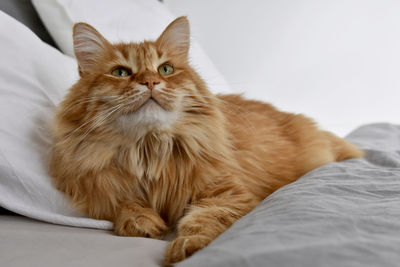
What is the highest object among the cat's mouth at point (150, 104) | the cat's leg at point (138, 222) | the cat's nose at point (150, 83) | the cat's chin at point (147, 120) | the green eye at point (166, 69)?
the green eye at point (166, 69)

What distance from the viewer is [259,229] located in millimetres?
819

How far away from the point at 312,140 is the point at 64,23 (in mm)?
1429

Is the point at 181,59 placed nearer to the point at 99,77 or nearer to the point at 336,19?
the point at 99,77

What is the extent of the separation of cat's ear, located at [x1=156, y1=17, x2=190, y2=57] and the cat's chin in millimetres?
342

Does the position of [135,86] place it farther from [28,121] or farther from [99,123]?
[28,121]

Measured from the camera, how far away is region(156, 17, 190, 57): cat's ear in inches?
59.2

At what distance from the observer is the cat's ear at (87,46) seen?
56.3 inches

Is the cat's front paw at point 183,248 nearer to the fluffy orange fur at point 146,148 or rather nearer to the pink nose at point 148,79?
the fluffy orange fur at point 146,148

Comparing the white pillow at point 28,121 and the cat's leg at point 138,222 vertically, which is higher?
the white pillow at point 28,121

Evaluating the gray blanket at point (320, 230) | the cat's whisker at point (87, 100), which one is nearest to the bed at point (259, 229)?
the gray blanket at point (320, 230)

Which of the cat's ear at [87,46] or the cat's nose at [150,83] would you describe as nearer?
the cat's nose at [150,83]

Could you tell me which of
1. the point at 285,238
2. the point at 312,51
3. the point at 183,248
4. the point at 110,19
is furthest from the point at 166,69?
the point at 312,51

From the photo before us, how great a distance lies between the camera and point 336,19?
13.5 ft

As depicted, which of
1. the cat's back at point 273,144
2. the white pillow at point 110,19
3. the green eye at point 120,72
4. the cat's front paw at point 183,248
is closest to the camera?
the cat's front paw at point 183,248
